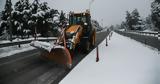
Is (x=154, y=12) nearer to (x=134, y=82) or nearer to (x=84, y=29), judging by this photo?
(x=84, y=29)

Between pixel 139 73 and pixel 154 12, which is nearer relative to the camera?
pixel 139 73

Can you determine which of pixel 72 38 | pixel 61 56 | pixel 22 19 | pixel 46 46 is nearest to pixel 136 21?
pixel 22 19

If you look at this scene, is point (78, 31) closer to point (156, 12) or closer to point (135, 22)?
point (156, 12)

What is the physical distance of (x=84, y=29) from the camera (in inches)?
736

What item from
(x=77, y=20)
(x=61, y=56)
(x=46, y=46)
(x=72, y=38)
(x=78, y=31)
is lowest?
(x=61, y=56)

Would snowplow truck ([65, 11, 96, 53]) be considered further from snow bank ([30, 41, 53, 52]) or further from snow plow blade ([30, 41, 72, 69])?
snow bank ([30, 41, 53, 52])

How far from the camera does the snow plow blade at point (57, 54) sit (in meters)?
11.7

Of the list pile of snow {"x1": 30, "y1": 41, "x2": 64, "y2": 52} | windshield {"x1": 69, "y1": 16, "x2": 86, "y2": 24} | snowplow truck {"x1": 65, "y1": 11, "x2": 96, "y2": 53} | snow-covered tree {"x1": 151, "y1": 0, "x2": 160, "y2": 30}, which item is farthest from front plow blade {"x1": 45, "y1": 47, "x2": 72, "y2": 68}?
snow-covered tree {"x1": 151, "y1": 0, "x2": 160, "y2": 30}

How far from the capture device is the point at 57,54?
13.4 meters

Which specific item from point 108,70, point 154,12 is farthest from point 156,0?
point 108,70

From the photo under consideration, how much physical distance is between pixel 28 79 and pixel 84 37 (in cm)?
925

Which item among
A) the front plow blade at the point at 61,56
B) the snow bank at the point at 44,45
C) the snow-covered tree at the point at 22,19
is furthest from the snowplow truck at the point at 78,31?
the snow-covered tree at the point at 22,19

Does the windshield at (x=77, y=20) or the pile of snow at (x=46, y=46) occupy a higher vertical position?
the windshield at (x=77, y=20)

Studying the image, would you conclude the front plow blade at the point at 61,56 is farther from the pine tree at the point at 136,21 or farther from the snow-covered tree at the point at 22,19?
the pine tree at the point at 136,21
